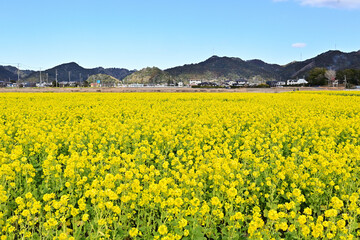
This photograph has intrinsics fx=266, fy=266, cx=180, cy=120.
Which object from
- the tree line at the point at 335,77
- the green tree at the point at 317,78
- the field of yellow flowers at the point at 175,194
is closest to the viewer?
the field of yellow flowers at the point at 175,194

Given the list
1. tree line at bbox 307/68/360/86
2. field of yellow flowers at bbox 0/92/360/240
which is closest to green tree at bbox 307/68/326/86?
tree line at bbox 307/68/360/86

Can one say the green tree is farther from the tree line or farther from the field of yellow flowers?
the field of yellow flowers

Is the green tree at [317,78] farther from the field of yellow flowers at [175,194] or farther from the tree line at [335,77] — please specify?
the field of yellow flowers at [175,194]

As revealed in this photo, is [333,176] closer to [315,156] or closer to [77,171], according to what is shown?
[315,156]

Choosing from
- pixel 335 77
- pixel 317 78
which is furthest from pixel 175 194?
pixel 335 77

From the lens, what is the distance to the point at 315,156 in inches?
245

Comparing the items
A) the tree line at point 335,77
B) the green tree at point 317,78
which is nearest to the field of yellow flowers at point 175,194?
the tree line at point 335,77

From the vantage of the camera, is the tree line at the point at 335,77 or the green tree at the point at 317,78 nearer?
the tree line at the point at 335,77

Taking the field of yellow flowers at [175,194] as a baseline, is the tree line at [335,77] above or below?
→ above

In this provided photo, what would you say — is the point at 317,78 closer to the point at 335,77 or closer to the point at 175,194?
the point at 335,77

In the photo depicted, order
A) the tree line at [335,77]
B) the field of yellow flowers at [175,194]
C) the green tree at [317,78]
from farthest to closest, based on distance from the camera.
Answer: the green tree at [317,78] → the tree line at [335,77] → the field of yellow flowers at [175,194]

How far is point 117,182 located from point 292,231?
309 cm

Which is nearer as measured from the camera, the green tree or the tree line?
the tree line

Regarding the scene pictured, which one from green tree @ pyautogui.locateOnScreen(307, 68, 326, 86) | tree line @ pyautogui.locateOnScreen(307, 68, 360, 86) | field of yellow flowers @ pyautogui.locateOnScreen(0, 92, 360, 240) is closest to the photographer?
field of yellow flowers @ pyautogui.locateOnScreen(0, 92, 360, 240)
